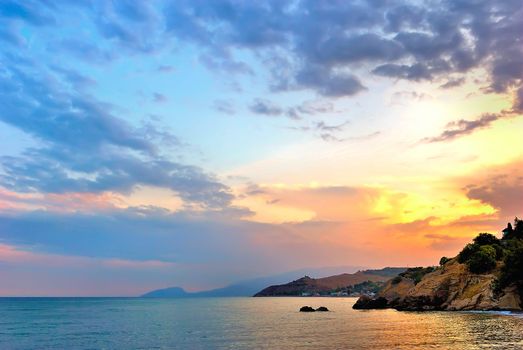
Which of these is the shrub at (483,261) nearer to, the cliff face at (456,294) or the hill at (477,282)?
the hill at (477,282)

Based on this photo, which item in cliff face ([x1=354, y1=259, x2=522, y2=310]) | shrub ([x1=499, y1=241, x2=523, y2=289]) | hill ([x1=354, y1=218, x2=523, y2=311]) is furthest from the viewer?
cliff face ([x1=354, y1=259, x2=522, y2=310])

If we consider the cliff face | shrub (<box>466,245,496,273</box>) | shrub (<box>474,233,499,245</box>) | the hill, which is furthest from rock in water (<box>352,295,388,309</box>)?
shrub (<box>466,245,496,273</box>)

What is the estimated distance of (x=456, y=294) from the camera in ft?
439

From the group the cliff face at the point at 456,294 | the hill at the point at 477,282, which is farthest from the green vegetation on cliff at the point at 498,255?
the cliff face at the point at 456,294

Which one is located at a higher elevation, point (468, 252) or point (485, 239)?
point (485, 239)

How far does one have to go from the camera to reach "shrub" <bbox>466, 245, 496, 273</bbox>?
427 ft

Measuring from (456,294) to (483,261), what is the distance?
12.6m

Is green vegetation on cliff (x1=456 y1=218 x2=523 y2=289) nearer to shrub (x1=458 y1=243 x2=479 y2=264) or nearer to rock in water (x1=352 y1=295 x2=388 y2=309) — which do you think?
shrub (x1=458 y1=243 x2=479 y2=264)

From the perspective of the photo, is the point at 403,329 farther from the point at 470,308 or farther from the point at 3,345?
the point at 3,345

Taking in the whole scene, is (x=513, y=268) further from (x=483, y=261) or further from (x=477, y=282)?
(x=477, y=282)

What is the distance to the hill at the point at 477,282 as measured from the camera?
11306 centimetres

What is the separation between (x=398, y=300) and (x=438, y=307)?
91.7 feet

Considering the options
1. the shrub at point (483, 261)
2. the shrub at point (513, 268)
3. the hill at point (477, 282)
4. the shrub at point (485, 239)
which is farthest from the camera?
the shrub at point (485, 239)

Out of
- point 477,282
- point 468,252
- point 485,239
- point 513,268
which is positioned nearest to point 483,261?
point 477,282
